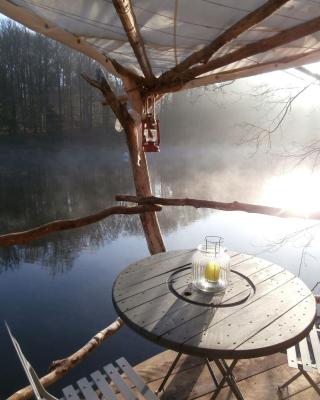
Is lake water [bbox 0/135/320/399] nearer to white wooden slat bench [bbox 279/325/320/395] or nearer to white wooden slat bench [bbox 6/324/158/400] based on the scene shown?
white wooden slat bench [bbox 279/325/320/395]

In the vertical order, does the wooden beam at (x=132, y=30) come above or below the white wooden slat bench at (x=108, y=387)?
above

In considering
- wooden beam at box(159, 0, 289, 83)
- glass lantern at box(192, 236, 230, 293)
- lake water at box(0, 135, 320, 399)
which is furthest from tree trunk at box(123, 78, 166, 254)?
lake water at box(0, 135, 320, 399)

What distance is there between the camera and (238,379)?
2.16 meters

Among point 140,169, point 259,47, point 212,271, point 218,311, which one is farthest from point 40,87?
point 218,311

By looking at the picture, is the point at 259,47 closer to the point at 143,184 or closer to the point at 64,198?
the point at 143,184

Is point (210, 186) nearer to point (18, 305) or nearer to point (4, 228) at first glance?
point (4, 228)

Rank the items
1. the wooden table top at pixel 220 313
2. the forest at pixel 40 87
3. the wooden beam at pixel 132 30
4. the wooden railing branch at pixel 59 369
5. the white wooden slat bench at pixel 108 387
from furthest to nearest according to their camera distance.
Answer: the forest at pixel 40 87, the wooden railing branch at pixel 59 369, the wooden beam at pixel 132 30, the white wooden slat bench at pixel 108 387, the wooden table top at pixel 220 313

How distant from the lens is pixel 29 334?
5797 millimetres

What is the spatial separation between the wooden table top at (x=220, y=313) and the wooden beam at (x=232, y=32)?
1252 millimetres

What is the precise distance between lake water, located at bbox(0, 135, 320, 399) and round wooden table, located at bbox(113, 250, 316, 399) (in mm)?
3449

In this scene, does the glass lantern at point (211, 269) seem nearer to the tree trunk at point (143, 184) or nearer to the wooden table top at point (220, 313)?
the wooden table top at point (220, 313)

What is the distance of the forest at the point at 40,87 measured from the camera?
24.0m

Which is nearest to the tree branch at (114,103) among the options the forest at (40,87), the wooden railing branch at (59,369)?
the wooden railing branch at (59,369)

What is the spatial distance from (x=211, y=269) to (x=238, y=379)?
1.02 m
